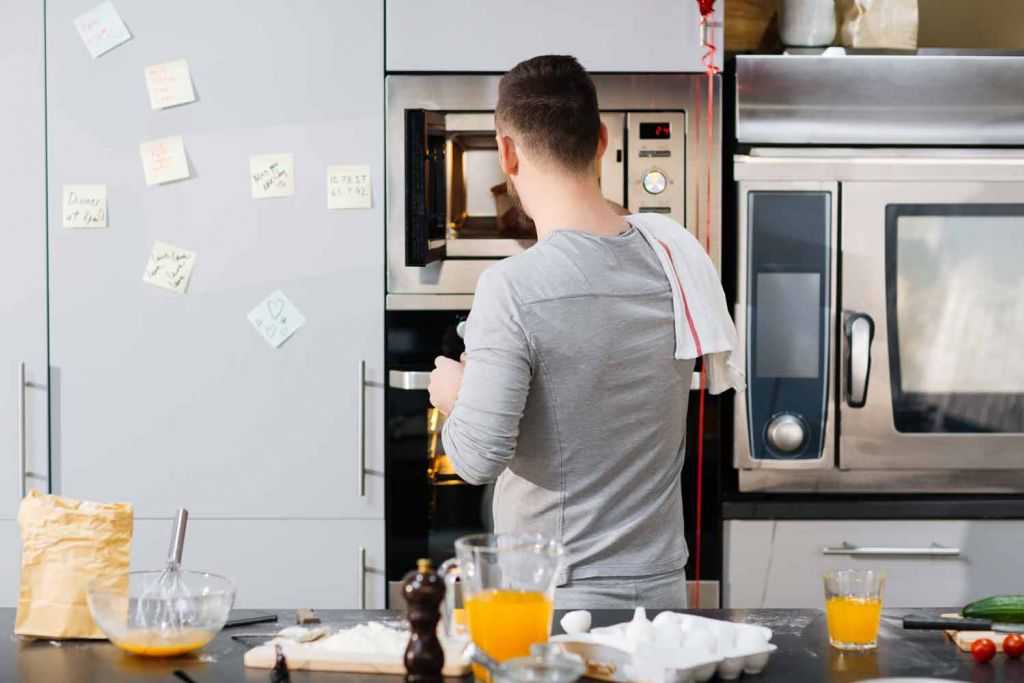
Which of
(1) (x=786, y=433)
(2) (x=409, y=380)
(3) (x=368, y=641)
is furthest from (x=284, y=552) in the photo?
(3) (x=368, y=641)

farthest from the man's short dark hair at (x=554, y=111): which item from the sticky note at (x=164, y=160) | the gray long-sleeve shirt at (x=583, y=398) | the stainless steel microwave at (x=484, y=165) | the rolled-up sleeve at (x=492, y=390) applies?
the sticky note at (x=164, y=160)

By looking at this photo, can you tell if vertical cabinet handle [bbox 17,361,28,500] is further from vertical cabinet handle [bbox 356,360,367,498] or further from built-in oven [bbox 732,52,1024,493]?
built-in oven [bbox 732,52,1024,493]

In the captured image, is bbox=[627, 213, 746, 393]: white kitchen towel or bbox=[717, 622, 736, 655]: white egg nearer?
→ bbox=[717, 622, 736, 655]: white egg

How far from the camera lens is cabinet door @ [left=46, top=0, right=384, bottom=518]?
9.71ft

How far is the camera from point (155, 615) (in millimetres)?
1621

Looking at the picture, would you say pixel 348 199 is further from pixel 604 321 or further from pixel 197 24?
pixel 604 321

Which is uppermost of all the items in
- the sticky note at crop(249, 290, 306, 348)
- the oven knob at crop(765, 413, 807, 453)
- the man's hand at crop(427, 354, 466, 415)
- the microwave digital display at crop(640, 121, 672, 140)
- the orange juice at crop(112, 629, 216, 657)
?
the microwave digital display at crop(640, 121, 672, 140)

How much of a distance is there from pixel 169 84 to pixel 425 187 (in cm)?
61

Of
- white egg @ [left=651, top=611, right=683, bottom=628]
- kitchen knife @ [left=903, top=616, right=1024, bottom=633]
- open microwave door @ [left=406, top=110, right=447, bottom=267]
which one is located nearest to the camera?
white egg @ [left=651, top=611, right=683, bottom=628]

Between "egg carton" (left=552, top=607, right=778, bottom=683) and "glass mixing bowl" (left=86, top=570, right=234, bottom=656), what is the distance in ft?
1.35

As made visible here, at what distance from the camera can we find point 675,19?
295 cm

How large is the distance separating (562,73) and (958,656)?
0.95 m

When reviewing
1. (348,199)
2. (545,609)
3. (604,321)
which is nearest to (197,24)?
(348,199)

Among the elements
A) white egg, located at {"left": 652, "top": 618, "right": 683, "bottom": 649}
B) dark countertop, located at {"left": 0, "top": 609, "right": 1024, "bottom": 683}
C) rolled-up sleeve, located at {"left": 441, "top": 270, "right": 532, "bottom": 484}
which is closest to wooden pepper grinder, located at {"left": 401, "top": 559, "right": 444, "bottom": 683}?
dark countertop, located at {"left": 0, "top": 609, "right": 1024, "bottom": 683}
